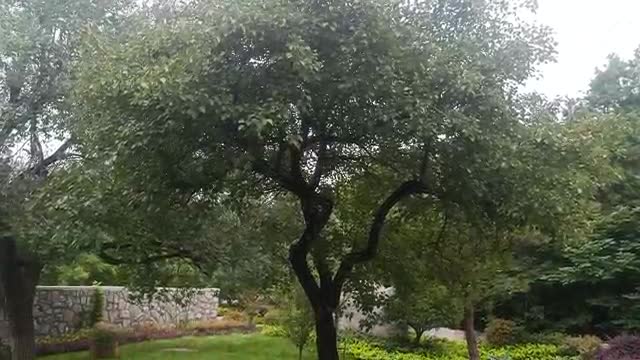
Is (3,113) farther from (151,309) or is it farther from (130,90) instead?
(151,309)

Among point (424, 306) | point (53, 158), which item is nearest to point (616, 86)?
point (424, 306)

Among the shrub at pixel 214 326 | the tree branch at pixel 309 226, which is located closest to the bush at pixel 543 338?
the shrub at pixel 214 326

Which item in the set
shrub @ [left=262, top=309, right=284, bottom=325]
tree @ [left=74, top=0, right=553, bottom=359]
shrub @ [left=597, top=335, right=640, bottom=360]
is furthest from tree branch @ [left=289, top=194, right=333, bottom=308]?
shrub @ [left=262, top=309, right=284, bottom=325]

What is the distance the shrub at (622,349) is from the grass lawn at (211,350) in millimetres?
5719

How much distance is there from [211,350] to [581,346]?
743 centimetres

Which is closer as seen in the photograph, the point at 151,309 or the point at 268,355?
the point at 268,355

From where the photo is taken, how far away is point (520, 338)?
15961mm

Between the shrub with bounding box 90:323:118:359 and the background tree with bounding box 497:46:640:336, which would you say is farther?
the background tree with bounding box 497:46:640:336

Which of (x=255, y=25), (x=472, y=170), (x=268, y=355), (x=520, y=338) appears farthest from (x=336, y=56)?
(x=520, y=338)

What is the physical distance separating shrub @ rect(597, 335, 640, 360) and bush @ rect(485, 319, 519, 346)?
15.6 feet

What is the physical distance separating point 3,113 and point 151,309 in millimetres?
9929

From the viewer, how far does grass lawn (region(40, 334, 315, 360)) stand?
13.5 meters

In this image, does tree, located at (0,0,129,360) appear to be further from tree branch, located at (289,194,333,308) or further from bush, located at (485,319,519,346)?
bush, located at (485,319,519,346)

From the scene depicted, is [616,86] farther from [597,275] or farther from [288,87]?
[288,87]
